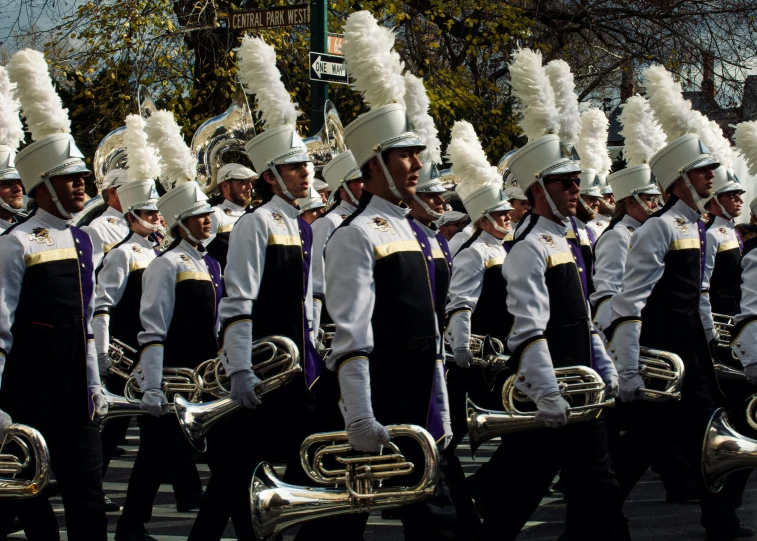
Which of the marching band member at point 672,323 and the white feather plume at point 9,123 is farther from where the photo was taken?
the white feather plume at point 9,123

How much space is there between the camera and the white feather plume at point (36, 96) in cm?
589

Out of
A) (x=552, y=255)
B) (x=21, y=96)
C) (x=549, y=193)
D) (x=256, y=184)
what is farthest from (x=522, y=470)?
(x=21, y=96)

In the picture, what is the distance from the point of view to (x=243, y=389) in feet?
18.3

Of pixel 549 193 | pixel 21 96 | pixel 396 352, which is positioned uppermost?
pixel 21 96

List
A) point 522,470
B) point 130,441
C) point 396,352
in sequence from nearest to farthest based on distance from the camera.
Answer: point 396,352, point 522,470, point 130,441

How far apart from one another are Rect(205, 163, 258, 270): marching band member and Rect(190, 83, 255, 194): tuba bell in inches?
9.0

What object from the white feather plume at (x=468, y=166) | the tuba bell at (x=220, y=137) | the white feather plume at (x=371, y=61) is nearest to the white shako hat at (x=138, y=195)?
the tuba bell at (x=220, y=137)

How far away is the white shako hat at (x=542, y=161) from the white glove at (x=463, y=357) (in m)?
2.23

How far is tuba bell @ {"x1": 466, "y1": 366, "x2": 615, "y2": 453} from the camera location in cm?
529

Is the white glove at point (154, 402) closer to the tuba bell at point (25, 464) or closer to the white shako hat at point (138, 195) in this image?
the tuba bell at point (25, 464)

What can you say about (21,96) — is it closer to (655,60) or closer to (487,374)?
(487,374)

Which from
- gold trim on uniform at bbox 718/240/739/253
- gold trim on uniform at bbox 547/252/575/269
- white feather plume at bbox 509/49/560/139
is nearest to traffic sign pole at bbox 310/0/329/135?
gold trim on uniform at bbox 718/240/739/253

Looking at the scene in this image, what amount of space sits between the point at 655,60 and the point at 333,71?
8846 millimetres

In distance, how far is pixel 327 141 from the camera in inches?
408
